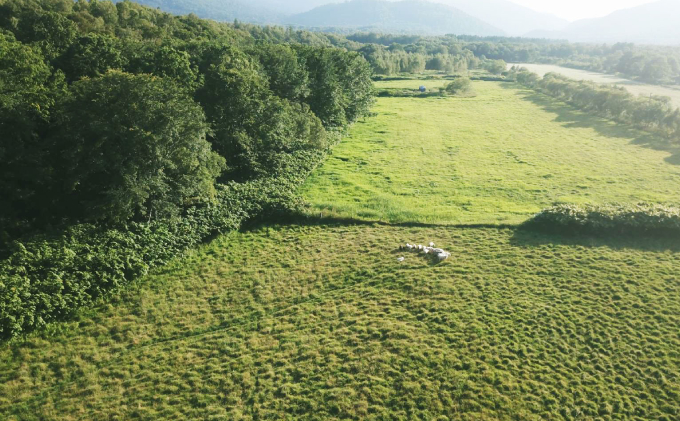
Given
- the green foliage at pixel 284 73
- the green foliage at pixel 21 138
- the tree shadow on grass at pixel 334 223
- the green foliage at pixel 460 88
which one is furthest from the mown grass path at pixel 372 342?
the green foliage at pixel 460 88

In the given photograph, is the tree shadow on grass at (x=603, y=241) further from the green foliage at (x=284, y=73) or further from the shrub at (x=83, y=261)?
the green foliage at (x=284, y=73)

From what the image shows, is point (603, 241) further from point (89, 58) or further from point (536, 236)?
point (89, 58)

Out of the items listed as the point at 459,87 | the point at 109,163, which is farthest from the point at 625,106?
the point at 109,163

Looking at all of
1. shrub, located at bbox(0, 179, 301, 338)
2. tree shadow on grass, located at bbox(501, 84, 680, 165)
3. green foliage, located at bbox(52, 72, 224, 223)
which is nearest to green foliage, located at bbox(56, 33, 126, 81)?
green foliage, located at bbox(52, 72, 224, 223)

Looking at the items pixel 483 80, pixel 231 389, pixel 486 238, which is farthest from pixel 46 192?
pixel 483 80

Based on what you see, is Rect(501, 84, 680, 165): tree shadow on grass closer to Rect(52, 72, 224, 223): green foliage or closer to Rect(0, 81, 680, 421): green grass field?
Rect(0, 81, 680, 421): green grass field

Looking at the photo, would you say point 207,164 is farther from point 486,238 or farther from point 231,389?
point 486,238
